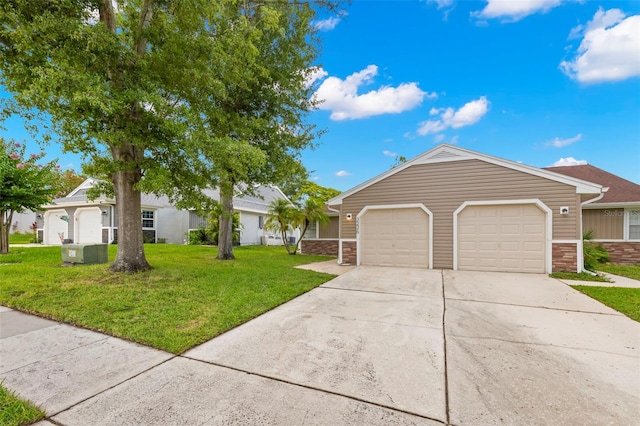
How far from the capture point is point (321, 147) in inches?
493

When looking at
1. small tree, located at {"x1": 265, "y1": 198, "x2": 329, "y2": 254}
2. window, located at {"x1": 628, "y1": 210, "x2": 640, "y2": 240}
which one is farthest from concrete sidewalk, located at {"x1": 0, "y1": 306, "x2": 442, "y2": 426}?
window, located at {"x1": 628, "y1": 210, "x2": 640, "y2": 240}

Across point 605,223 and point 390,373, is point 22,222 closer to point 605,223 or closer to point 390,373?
point 390,373

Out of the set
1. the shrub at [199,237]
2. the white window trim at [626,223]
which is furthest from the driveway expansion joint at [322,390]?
the shrub at [199,237]

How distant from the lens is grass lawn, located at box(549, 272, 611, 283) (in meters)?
7.87

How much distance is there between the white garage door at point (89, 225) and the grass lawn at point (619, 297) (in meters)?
21.7

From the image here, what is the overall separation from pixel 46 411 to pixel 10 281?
6.07 meters

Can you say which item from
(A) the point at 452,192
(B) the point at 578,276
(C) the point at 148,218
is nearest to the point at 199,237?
(C) the point at 148,218

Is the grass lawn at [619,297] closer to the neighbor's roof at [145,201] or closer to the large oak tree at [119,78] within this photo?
the large oak tree at [119,78]

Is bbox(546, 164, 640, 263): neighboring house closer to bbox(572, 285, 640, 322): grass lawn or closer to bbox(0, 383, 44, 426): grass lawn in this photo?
bbox(572, 285, 640, 322): grass lawn

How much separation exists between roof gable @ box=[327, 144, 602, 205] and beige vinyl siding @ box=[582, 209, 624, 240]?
15.1ft

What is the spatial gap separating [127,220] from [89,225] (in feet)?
45.1

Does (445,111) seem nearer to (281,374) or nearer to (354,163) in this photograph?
(354,163)

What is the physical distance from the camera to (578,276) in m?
8.22

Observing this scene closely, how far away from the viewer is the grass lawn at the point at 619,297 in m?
4.99
